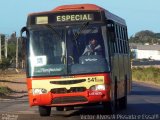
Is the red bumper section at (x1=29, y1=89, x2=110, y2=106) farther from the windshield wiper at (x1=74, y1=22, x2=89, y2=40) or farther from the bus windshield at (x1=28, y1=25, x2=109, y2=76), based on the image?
the windshield wiper at (x1=74, y1=22, x2=89, y2=40)

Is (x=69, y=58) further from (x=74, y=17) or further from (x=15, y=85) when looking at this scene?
(x=15, y=85)

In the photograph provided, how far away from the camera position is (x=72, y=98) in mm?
17016

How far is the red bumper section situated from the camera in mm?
16953

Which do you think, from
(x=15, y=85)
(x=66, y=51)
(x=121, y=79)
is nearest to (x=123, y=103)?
(x=121, y=79)

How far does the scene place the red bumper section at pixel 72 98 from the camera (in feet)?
55.6

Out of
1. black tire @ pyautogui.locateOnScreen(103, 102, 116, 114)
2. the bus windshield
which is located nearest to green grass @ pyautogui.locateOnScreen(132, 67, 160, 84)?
black tire @ pyautogui.locateOnScreen(103, 102, 116, 114)

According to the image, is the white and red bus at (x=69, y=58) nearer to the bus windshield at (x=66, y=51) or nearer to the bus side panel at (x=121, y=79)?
the bus windshield at (x=66, y=51)

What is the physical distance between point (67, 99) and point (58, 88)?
1.33 feet

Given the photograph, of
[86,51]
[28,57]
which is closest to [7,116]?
[28,57]

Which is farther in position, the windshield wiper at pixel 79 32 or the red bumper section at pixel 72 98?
the windshield wiper at pixel 79 32

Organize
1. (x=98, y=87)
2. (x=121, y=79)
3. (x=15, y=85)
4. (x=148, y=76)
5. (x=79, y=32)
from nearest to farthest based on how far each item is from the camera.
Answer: (x=98, y=87) → (x=79, y=32) → (x=121, y=79) → (x=15, y=85) → (x=148, y=76)

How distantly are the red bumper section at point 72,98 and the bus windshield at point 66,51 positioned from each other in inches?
24.0

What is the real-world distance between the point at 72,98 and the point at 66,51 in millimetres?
1357

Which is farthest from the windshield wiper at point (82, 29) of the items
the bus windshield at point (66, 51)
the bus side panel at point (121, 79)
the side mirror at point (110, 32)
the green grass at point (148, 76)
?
the green grass at point (148, 76)
